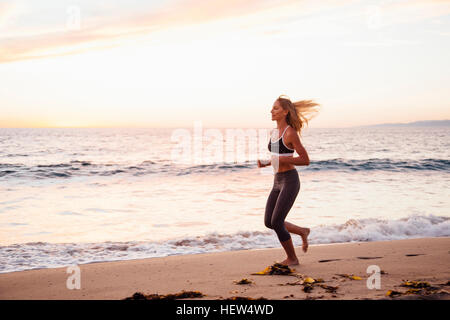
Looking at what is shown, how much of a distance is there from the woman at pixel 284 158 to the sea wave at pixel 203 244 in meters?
2.42

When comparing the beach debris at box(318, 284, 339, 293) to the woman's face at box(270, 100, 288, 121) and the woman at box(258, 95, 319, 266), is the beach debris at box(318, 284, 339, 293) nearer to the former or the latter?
the woman at box(258, 95, 319, 266)

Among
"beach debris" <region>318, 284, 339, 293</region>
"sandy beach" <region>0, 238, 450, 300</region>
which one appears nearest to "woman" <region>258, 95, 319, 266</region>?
"sandy beach" <region>0, 238, 450, 300</region>

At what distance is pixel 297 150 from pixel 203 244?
3.45m

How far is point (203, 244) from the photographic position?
24.3 feet

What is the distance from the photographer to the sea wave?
20.9 feet

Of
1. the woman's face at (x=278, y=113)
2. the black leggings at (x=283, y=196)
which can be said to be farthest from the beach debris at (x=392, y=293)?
the woman's face at (x=278, y=113)

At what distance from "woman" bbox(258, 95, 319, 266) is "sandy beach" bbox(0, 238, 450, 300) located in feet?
2.31

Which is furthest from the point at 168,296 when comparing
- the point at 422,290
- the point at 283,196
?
the point at 422,290

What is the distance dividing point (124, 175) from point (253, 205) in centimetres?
1007

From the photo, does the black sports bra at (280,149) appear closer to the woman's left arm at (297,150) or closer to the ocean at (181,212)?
the woman's left arm at (297,150)

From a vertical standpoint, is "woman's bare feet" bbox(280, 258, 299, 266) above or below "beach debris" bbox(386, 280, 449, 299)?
below

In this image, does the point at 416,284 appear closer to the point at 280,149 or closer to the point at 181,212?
the point at 280,149

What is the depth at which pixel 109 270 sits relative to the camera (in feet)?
18.3
